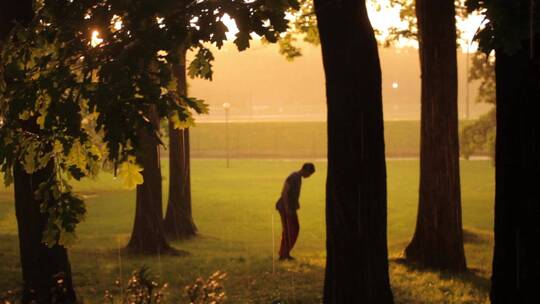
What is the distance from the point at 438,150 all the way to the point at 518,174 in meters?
7.50

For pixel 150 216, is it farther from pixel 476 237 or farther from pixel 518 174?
pixel 518 174

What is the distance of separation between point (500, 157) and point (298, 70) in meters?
125

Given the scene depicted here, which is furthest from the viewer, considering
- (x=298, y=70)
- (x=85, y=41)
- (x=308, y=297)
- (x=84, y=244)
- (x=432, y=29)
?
(x=298, y=70)

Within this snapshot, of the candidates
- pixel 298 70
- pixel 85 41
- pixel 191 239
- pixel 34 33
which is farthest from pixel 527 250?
pixel 298 70

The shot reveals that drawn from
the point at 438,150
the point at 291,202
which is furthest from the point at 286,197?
the point at 438,150

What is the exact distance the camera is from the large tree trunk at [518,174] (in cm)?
535

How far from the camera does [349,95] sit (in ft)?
23.4

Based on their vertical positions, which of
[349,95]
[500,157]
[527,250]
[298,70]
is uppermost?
[298,70]

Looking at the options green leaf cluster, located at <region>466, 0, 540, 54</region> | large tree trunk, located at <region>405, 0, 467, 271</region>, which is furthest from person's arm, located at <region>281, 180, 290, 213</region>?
green leaf cluster, located at <region>466, 0, 540, 54</region>

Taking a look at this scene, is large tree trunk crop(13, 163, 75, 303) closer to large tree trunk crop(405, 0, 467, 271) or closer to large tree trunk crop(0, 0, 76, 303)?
large tree trunk crop(0, 0, 76, 303)

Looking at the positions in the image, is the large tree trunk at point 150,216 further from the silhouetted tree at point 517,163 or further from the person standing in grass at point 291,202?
the silhouetted tree at point 517,163

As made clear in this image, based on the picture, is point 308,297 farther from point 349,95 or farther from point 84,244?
point 84,244

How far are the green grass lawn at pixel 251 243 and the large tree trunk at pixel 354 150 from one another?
2231mm

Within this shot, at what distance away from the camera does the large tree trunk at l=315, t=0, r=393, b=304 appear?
711 centimetres
